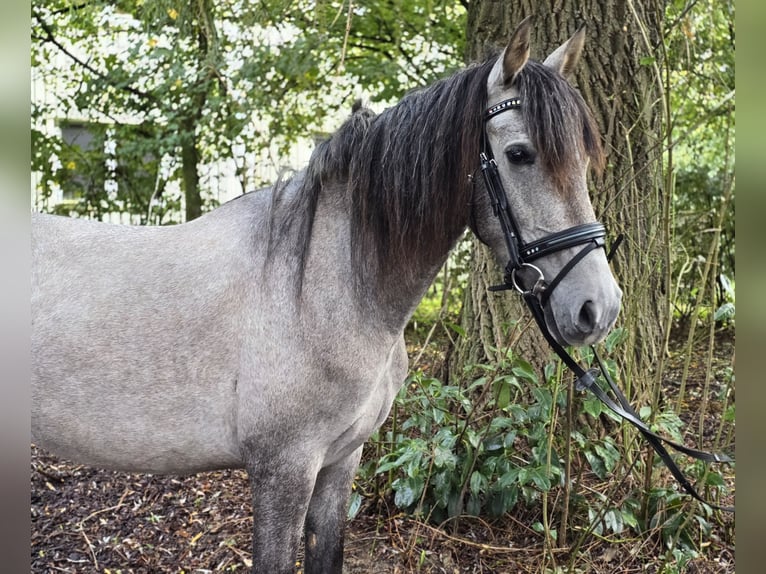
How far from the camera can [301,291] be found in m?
2.24

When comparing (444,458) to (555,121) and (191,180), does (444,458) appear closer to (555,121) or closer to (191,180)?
(555,121)

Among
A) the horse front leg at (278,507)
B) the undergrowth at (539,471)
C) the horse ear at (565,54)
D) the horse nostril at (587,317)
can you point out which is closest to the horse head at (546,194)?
the horse nostril at (587,317)

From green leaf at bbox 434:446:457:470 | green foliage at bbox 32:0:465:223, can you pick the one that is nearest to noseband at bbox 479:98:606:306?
green leaf at bbox 434:446:457:470

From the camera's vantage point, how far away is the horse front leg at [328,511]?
2588 mm

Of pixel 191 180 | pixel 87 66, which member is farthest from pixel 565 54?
pixel 87 66

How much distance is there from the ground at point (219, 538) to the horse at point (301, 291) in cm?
97

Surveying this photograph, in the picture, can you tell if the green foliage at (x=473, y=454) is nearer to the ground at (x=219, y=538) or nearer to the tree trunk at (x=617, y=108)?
the ground at (x=219, y=538)

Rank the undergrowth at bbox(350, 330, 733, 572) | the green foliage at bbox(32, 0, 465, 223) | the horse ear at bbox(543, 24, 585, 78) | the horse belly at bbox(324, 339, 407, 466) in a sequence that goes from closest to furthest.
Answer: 1. the horse ear at bbox(543, 24, 585, 78)
2. the horse belly at bbox(324, 339, 407, 466)
3. the undergrowth at bbox(350, 330, 733, 572)
4. the green foliage at bbox(32, 0, 465, 223)

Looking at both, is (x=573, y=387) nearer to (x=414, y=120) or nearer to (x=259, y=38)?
(x=414, y=120)

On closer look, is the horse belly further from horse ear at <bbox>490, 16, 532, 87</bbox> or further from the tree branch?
the tree branch

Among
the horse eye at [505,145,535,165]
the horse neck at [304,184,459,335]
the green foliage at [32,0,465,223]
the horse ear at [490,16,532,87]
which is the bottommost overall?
the horse neck at [304,184,459,335]

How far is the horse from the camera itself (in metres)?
1.93

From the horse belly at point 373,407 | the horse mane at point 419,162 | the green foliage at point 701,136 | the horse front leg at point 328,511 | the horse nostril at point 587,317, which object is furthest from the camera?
the green foliage at point 701,136
